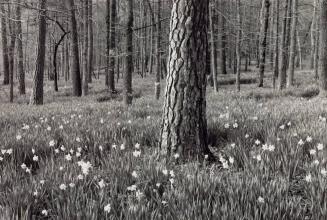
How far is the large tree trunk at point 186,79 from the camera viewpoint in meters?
3.97

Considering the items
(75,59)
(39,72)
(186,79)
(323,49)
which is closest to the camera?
(186,79)

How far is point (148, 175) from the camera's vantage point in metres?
3.30

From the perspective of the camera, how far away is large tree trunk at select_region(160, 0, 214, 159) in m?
3.97

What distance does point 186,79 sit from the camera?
4.02 m

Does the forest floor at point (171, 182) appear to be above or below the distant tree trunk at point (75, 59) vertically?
below

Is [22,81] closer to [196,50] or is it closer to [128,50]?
[128,50]

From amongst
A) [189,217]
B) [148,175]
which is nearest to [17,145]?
[148,175]

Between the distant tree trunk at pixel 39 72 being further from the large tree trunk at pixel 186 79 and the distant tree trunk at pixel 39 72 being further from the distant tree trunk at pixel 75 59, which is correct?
the large tree trunk at pixel 186 79

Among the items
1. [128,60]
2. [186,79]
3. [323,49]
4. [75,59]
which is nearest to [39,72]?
[128,60]

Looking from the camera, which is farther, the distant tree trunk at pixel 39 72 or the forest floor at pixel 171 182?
the distant tree trunk at pixel 39 72

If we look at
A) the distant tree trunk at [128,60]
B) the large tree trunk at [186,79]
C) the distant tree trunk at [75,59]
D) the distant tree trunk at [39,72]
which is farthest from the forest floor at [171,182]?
the distant tree trunk at [75,59]

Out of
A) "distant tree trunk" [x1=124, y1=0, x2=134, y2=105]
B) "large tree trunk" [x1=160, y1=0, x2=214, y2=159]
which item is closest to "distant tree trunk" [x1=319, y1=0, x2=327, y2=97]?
"distant tree trunk" [x1=124, y1=0, x2=134, y2=105]

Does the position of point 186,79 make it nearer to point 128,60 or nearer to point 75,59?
point 128,60

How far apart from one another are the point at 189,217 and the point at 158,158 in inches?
68.5
